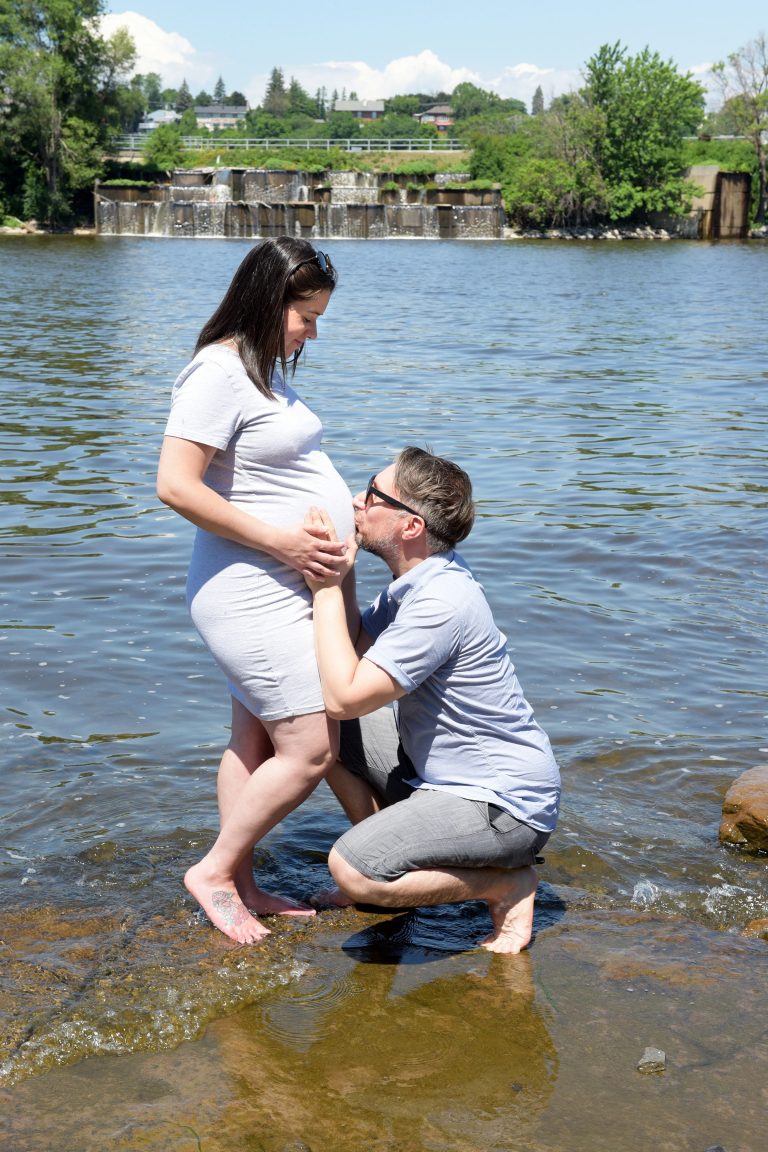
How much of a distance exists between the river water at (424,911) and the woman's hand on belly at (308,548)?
1.18m

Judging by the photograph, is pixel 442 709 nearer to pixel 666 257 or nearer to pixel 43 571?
pixel 43 571

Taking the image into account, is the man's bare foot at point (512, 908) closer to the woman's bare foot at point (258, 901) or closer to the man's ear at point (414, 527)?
the woman's bare foot at point (258, 901)

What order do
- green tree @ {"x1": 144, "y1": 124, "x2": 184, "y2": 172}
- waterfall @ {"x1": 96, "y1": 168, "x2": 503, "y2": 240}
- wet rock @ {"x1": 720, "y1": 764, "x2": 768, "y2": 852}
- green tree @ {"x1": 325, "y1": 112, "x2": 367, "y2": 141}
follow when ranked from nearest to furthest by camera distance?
wet rock @ {"x1": 720, "y1": 764, "x2": 768, "y2": 852} → waterfall @ {"x1": 96, "y1": 168, "x2": 503, "y2": 240} → green tree @ {"x1": 144, "y1": 124, "x2": 184, "y2": 172} → green tree @ {"x1": 325, "y1": 112, "x2": 367, "y2": 141}

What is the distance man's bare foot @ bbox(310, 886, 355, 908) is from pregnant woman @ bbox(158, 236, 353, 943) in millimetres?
370

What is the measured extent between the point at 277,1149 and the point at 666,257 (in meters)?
53.1

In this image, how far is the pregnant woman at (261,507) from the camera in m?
3.48

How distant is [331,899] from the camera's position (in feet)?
13.4

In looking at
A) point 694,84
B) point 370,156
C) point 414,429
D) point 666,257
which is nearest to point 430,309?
point 414,429

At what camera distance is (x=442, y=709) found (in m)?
3.63

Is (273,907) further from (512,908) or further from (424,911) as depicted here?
(512,908)

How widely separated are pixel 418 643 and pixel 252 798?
718 millimetres

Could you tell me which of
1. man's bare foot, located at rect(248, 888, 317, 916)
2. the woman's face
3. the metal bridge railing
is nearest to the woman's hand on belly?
the woman's face

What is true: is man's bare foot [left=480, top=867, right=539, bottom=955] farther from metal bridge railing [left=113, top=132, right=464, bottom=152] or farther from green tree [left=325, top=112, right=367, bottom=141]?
green tree [left=325, top=112, right=367, bottom=141]

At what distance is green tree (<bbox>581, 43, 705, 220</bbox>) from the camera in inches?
2889
